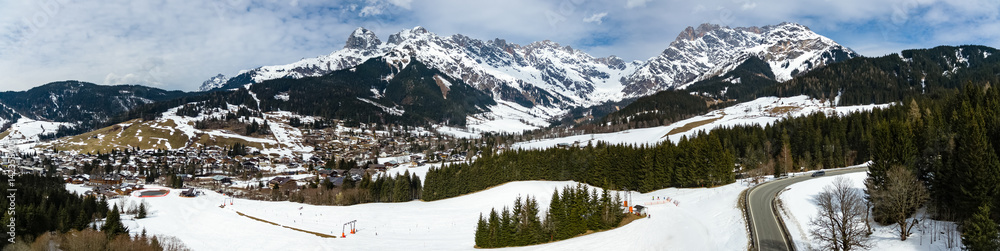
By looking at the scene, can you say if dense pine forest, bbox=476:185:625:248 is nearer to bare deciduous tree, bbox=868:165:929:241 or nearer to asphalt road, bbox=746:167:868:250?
asphalt road, bbox=746:167:868:250

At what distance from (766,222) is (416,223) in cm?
6741

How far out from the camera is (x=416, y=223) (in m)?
98.3

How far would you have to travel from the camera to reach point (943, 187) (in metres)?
47.3

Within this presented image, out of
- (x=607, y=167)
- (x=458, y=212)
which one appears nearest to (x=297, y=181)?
(x=458, y=212)

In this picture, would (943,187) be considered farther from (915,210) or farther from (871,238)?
(871,238)

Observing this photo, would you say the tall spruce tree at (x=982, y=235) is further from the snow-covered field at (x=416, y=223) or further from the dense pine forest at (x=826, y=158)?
the snow-covered field at (x=416, y=223)

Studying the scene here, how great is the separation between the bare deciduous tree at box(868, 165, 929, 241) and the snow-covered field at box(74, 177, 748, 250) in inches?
522

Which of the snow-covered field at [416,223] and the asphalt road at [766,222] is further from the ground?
the asphalt road at [766,222]

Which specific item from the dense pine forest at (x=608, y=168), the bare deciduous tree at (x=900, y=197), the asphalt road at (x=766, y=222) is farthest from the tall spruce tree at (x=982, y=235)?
the dense pine forest at (x=608, y=168)

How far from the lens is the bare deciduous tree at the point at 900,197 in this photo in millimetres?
42938

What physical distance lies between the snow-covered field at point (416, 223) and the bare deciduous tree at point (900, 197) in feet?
43.5

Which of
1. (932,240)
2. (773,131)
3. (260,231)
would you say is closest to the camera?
(932,240)

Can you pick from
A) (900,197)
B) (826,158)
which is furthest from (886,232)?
(826,158)

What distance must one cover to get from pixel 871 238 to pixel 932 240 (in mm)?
4406
